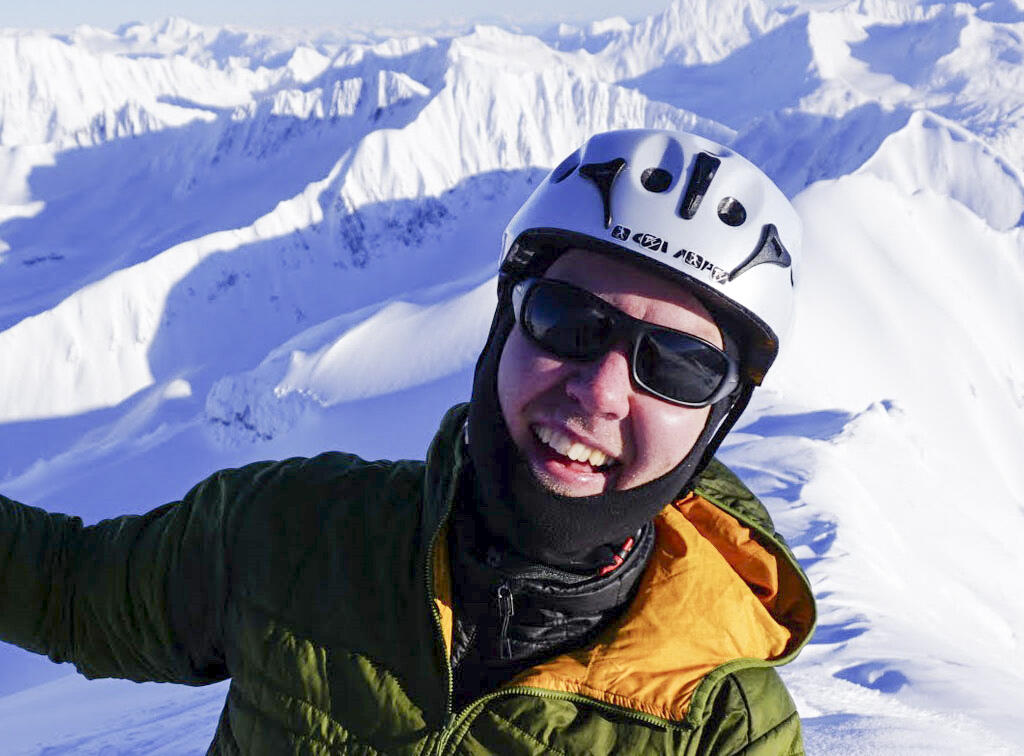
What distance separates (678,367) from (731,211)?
61 cm

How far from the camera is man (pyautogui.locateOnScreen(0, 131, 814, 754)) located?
1896 mm

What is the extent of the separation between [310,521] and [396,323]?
42.3 metres

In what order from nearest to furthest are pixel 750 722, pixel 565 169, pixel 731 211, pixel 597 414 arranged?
pixel 750 722 → pixel 597 414 → pixel 731 211 → pixel 565 169

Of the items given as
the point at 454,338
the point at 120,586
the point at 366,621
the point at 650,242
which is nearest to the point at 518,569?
the point at 366,621

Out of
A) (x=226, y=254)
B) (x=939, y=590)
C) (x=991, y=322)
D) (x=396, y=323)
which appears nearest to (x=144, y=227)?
(x=226, y=254)

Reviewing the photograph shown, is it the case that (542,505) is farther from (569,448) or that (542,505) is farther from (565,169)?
(565,169)

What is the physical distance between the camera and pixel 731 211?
7.85 ft

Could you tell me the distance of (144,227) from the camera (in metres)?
146

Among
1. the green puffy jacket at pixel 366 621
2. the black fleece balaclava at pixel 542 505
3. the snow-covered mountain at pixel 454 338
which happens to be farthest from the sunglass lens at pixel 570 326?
the snow-covered mountain at pixel 454 338

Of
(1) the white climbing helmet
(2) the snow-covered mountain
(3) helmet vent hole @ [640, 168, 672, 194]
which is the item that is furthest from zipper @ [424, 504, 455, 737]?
(2) the snow-covered mountain

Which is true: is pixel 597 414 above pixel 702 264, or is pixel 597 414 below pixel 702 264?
below

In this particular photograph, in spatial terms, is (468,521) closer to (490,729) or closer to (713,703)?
(490,729)

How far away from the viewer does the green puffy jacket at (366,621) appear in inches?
73.5

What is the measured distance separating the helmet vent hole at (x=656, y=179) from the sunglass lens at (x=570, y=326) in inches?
20.8
